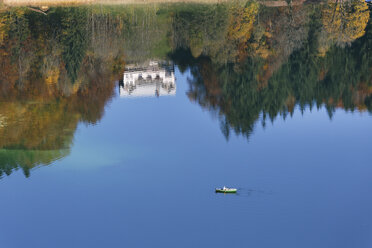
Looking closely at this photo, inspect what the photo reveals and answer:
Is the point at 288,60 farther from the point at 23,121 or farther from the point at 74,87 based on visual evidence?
the point at 23,121

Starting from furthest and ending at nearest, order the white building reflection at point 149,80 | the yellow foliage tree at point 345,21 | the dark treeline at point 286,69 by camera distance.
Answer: the yellow foliage tree at point 345,21, the white building reflection at point 149,80, the dark treeline at point 286,69

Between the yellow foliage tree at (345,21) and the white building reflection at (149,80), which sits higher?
the yellow foliage tree at (345,21)

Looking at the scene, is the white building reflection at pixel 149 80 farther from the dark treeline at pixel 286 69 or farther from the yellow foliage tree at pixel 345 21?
the yellow foliage tree at pixel 345 21

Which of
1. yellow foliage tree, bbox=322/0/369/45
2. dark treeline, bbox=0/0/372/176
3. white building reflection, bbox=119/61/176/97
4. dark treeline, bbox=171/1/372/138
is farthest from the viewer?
yellow foliage tree, bbox=322/0/369/45

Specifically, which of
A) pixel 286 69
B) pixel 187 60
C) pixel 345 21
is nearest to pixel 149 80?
pixel 187 60

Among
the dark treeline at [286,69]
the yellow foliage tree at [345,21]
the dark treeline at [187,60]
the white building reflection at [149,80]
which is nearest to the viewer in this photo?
the dark treeline at [187,60]

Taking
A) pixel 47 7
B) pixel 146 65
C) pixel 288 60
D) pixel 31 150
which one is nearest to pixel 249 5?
pixel 288 60

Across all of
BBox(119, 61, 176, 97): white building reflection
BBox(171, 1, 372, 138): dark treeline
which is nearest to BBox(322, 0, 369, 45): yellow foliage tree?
BBox(171, 1, 372, 138): dark treeline

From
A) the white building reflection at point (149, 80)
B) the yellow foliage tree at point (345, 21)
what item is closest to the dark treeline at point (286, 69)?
the yellow foliage tree at point (345, 21)

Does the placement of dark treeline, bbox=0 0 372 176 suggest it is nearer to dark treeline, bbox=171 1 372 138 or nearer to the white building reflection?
dark treeline, bbox=171 1 372 138
